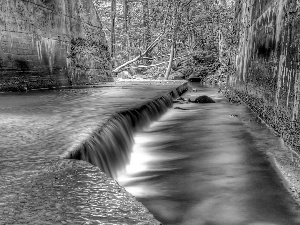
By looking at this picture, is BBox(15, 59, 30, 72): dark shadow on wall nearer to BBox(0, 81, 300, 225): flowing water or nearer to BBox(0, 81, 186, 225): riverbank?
BBox(0, 81, 300, 225): flowing water

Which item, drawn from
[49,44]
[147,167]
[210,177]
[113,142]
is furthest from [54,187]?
[49,44]

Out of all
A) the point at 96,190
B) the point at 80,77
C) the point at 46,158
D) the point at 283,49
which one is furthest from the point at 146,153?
the point at 80,77

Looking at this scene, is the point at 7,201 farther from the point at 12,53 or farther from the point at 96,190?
the point at 12,53

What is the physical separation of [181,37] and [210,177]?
1731cm

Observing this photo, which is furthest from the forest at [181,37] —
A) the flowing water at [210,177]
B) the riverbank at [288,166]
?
the riverbank at [288,166]

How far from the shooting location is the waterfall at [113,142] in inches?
110

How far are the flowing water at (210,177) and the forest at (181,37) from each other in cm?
568

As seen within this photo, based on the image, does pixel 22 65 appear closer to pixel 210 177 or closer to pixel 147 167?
pixel 147 167

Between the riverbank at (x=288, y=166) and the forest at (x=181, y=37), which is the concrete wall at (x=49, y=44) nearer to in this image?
the forest at (x=181, y=37)

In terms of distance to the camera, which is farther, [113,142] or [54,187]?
[113,142]

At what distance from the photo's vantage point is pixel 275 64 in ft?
15.6

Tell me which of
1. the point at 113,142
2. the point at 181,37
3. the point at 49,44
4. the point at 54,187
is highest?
the point at 181,37

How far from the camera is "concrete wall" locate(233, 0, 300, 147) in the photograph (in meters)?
3.76

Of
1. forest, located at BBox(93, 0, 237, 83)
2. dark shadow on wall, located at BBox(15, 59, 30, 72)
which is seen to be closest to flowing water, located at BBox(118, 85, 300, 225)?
dark shadow on wall, located at BBox(15, 59, 30, 72)
